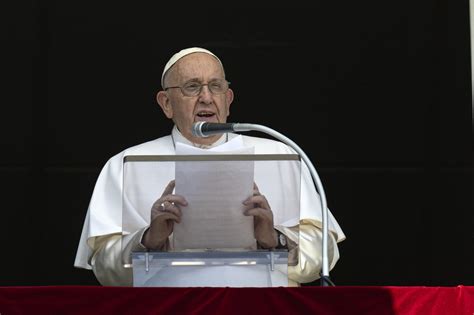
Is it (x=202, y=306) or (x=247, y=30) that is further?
(x=247, y=30)

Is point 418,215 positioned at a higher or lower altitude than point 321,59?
lower

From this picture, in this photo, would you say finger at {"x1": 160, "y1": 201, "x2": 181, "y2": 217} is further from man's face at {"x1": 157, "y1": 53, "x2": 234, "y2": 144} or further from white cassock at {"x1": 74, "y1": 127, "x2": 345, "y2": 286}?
man's face at {"x1": 157, "y1": 53, "x2": 234, "y2": 144}

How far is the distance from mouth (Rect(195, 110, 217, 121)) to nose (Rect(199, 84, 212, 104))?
4 centimetres

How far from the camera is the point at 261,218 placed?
3336 mm

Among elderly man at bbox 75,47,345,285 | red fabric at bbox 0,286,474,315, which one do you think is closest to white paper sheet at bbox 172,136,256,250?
elderly man at bbox 75,47,345,285

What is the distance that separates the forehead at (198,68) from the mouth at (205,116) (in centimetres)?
13

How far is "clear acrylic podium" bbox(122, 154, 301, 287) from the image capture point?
10.9ft

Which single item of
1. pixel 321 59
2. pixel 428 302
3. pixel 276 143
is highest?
pixel 321 59

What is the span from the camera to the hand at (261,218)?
3332mm

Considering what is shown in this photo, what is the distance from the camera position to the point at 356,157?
17.2 feet

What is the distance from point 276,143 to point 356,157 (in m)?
0.77

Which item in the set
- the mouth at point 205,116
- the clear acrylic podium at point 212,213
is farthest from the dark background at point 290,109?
the clear acrylic podium at point 212,213

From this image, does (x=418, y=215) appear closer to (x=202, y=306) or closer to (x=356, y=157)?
(x=356, y=157)

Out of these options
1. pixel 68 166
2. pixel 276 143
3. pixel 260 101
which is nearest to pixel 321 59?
pixel 260 101
